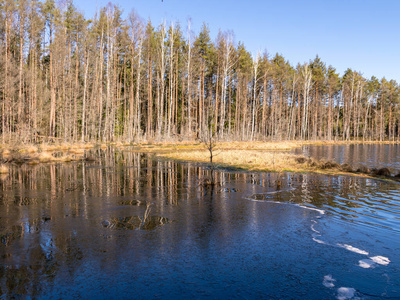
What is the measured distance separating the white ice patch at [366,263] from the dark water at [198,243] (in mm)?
37

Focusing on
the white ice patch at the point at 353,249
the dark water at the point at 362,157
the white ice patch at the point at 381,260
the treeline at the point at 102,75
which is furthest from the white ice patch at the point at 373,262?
the treeline at the point at 102,75

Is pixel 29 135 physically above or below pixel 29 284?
above

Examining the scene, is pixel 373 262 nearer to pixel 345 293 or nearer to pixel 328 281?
pixel 328 281

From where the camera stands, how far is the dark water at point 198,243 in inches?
180

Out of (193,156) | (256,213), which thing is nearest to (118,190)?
(256,213)

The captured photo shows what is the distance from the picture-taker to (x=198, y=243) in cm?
641

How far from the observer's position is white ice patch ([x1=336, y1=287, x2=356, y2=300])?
4348 mm

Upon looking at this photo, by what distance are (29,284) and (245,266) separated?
3.53 meters

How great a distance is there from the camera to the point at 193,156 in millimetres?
26188

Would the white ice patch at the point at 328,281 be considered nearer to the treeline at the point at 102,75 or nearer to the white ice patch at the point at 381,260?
the white ice patch at the point at 381,260

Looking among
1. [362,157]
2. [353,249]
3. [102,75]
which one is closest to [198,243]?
[353,249]

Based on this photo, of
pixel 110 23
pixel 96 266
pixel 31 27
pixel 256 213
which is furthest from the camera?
pixel 110 23

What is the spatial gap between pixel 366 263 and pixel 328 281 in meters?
1.22

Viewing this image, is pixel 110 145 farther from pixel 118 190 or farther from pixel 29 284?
pixel 29 284
